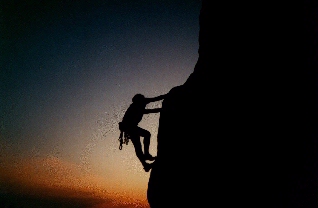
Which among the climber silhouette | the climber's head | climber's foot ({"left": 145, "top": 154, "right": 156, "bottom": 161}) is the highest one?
the climber's head

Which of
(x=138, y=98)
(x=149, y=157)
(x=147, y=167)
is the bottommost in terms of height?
(x=147, y=167)

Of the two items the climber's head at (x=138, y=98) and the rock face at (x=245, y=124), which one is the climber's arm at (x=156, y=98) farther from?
the rock face at (x=245, y=124)

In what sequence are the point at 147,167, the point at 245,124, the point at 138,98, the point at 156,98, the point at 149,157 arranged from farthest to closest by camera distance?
the point at 149,157 → the point at 147,167 → the point at 138,98 → the point at 156,98 → the point at 245,124

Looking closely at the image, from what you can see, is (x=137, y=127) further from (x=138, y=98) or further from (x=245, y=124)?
(x=245, y=124)

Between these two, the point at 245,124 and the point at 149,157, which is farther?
the point at 149,157

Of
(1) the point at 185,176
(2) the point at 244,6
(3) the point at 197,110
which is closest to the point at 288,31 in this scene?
(2) the point at 244,6

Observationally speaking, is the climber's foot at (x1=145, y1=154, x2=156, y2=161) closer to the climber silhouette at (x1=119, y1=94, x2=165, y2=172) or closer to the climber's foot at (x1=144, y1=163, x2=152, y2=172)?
the climber silhouette at (x1=119, y1=94, x2=165, y2=172)

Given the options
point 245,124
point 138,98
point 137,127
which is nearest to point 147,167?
point 137,127

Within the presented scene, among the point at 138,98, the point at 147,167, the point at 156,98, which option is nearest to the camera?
the point at 156,98

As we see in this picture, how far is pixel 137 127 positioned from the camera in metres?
11.0

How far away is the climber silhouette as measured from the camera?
1063 cm

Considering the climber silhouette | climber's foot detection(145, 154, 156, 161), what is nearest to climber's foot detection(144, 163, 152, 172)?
the climber silhouette

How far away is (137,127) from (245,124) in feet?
16.5

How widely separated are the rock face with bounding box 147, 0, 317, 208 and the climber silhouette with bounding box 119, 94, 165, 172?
1715mm
